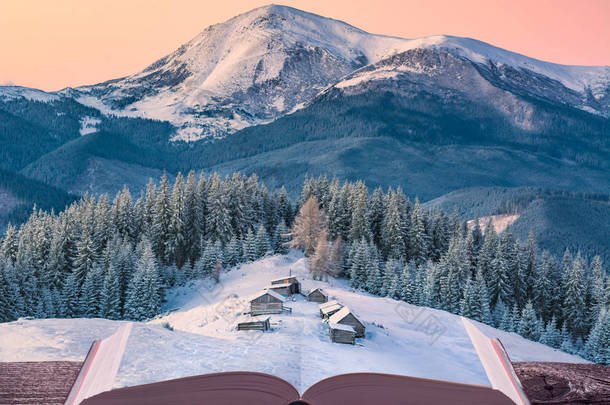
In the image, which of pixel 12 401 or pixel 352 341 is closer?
pixel 12 401

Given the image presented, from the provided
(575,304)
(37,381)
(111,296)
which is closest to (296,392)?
(37,381)

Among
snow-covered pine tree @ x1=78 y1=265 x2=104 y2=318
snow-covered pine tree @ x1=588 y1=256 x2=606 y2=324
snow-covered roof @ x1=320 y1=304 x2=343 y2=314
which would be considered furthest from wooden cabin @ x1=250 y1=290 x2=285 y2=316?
snow-covered pine tree @ x1=588 y1=256 x2=606 y2=324

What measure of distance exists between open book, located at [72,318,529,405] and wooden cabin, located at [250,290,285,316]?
28.8 meters

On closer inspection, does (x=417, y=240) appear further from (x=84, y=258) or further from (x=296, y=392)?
(x=296, y=392)

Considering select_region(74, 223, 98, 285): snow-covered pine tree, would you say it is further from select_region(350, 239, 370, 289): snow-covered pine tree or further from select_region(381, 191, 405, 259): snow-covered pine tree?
select_region(381, 191, 405, 259): snow-covered pine tree

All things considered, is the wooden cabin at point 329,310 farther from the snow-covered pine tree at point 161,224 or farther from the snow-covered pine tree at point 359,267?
the snow-covered pine tree at point 161,224

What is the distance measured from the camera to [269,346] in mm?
6430

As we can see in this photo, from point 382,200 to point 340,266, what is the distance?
58.3 feet

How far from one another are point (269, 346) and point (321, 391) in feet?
8.24

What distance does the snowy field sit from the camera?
4605 millimetres

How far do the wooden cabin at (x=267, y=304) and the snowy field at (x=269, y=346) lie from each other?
121 centimetres

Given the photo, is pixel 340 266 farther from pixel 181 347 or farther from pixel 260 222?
pixel 181 347

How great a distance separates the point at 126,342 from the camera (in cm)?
467

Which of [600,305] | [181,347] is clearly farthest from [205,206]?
[181,347]
